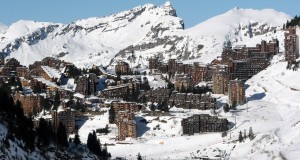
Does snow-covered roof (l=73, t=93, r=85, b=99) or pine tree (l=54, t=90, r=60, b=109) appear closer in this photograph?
pine tree (l=54, t=90, r=60, b=109)

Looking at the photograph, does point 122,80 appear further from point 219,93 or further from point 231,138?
point 231,138

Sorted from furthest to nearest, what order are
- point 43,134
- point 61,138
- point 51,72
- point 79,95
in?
point 51,72, point 79,95, point 61,138, point 43,134

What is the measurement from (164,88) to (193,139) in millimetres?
32583

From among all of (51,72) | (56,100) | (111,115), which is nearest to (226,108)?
(111,115)

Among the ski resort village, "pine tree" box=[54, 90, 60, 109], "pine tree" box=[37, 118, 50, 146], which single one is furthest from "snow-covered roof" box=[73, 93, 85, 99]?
"pine tree" box=[37, 118, 50, 146]

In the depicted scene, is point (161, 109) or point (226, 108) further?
point (161, 109)

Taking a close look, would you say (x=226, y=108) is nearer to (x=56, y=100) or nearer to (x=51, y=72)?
(x=56, y=100)

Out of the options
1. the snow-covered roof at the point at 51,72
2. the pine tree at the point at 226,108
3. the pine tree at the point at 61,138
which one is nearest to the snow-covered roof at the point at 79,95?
the snow-covered roof at the point at 51,72

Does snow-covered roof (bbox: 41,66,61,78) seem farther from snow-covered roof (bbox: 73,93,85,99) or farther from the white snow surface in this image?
the white snow surface

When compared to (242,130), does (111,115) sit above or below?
above

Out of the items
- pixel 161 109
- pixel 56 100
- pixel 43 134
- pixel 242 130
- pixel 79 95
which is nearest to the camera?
pixel 43 134

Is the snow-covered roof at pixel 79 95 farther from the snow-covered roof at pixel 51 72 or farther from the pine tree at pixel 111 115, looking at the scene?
the pine tree at pixel 111 115

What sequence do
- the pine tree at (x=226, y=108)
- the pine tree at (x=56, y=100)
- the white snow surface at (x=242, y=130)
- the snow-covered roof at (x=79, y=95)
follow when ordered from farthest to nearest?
the snow-covered roof at (x=79, y=95) < the pine tree at (x=56, y=100) < the pine tree at (x=226, y=108) < the white snow surface at (x=242, y=130)

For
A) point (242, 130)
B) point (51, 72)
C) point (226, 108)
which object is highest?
point (51, 72)
